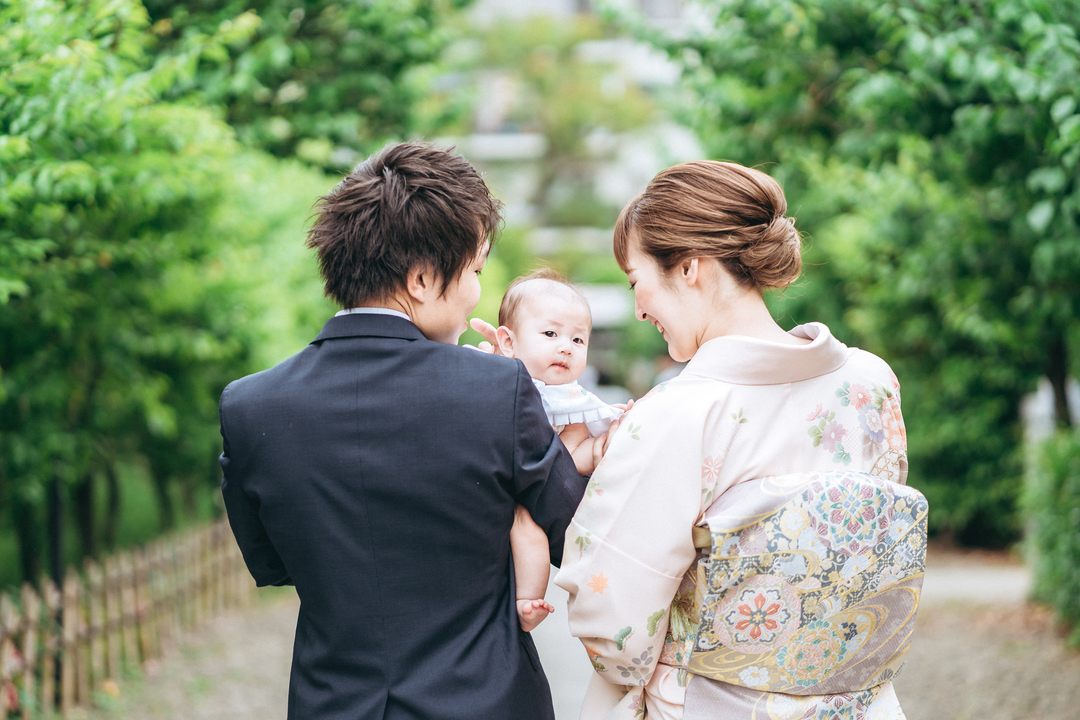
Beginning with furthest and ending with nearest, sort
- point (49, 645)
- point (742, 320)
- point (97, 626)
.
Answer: point (97, 626)
point (49, 645)
point (742, 320)

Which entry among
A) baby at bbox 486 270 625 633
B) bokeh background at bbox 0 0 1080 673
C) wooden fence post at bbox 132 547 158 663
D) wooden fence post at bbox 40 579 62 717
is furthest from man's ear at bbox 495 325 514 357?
wooden fence post at bbox 132 547 158 663

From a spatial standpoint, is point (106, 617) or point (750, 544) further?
point (106, 617)

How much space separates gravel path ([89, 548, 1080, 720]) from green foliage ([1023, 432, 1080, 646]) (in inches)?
10.3

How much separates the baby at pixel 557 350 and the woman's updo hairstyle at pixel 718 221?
39 centimetres

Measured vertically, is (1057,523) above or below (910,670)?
above

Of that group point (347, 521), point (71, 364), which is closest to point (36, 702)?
point (71, 364)

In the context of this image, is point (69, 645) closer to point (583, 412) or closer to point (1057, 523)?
point (583, 412)

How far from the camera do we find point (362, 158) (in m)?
6.40

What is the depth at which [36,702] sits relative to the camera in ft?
14.9

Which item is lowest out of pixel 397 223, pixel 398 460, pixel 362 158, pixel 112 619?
pixel 112 619

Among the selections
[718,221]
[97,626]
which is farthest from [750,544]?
[97,626]

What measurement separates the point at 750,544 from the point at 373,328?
79 cm

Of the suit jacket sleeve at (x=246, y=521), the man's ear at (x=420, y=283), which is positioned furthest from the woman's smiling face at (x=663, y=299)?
the suit jacket sleeve at (x=246, y=521)

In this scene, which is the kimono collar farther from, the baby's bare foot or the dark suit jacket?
the baby's bare foot
